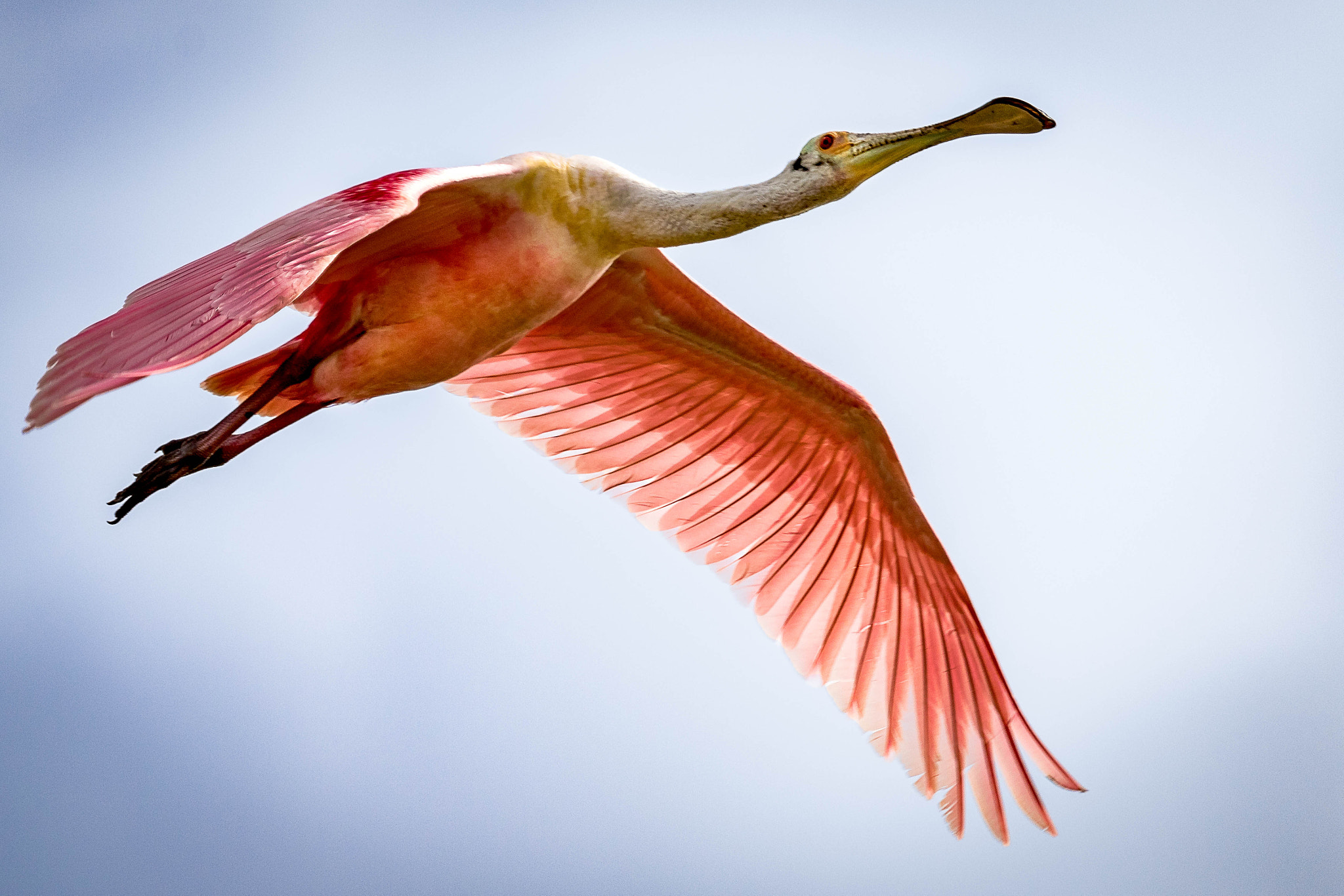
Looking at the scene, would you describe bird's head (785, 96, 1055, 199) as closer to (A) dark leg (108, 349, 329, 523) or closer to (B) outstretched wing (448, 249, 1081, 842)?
(B) outstretched wing (448, 249, 1081, 842)

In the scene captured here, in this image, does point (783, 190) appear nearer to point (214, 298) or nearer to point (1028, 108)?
point (1028, 108)

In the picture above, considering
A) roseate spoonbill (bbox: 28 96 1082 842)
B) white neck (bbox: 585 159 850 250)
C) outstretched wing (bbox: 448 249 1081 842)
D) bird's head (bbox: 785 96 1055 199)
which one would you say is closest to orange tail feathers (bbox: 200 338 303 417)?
roseate spoonbill (bbox: 28 96 1082 842)

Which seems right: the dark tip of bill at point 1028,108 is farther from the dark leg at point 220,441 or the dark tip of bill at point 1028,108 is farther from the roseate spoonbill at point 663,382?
the dark leg at point 220,441

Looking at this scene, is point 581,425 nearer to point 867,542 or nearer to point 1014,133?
point 867,542

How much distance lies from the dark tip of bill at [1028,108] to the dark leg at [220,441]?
241 cm

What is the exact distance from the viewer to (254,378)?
21.6ft

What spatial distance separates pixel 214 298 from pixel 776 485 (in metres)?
3.47

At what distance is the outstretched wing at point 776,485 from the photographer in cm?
730

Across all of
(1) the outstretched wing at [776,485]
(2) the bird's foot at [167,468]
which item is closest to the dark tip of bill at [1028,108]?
(1) the outstretched wing at [776,485]

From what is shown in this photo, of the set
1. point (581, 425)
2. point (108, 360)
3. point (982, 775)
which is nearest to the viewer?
point (108, 360)

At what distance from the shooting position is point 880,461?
25.4 feet

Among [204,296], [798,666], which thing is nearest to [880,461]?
[798,666]

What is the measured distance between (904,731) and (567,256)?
2431 mm

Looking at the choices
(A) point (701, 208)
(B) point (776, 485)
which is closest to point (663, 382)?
(B) point (776, 485)
